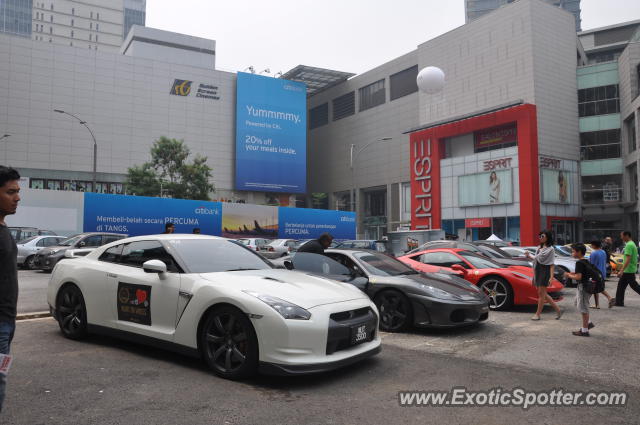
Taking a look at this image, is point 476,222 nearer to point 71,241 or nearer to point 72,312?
point 71,241

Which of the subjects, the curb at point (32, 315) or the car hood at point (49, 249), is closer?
the curb at point (32, 315)

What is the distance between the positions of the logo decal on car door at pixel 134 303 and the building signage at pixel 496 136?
3891 cm

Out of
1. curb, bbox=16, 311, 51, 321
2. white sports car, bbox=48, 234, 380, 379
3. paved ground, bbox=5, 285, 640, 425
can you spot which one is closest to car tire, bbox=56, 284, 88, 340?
white sports car, bbox=48, 234, 380, 379

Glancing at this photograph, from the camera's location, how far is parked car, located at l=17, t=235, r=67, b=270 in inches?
709

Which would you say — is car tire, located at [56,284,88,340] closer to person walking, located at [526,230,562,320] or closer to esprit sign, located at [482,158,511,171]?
person walking, located at [526,230,562,320]

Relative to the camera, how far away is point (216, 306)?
15.0 feet

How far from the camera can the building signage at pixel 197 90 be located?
63.6 meters

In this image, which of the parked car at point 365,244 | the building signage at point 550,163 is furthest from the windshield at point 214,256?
the building signage at point 550,163

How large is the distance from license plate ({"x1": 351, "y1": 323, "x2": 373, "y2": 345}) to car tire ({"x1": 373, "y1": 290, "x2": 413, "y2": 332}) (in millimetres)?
2164

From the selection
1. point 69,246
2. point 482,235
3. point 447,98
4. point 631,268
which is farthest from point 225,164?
point 631,268

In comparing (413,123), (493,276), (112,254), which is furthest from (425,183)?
(112,254)

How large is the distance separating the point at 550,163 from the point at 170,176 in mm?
33056

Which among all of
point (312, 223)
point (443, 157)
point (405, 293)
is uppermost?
point (443, 157)

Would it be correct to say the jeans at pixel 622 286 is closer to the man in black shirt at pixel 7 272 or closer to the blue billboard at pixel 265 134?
the man in black shirt at pixel 7 272
